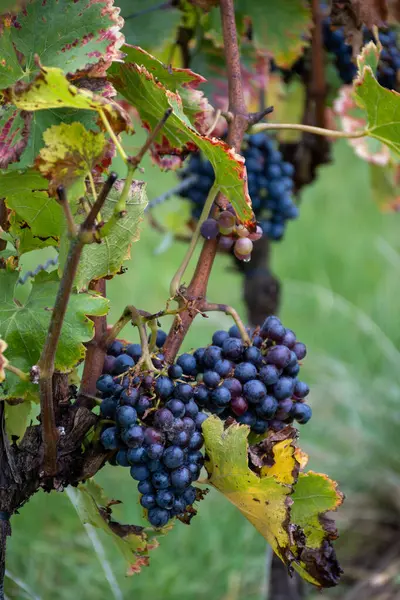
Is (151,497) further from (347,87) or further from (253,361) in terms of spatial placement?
(347,87)

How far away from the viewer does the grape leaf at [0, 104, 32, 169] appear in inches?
24.6

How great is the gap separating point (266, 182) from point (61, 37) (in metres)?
0.57

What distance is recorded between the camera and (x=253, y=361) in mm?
712

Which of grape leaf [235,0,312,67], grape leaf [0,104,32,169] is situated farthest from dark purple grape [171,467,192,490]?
grape leaf [235,0,312,67]

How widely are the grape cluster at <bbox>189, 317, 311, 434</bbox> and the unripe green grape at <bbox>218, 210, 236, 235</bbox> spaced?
10 cm

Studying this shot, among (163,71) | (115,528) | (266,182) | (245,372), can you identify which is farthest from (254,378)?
(266,182)

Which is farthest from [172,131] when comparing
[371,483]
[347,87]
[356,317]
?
[356,317]

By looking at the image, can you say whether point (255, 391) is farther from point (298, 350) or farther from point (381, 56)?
point (381, 56)

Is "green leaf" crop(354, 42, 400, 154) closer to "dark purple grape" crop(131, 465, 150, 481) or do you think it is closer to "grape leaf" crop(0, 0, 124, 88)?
"grape leaf" crop(0, 0, 124, 88)

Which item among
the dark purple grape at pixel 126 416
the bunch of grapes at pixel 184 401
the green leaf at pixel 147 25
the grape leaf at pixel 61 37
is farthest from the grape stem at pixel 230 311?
the green leaf at pixel 147 25

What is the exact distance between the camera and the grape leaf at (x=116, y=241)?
2.23 feet

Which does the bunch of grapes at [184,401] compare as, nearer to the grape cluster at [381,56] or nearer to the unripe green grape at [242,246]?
the unripe green grape at [242,246]

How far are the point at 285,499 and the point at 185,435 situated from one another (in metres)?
0.11

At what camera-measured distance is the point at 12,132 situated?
0.63 metres
